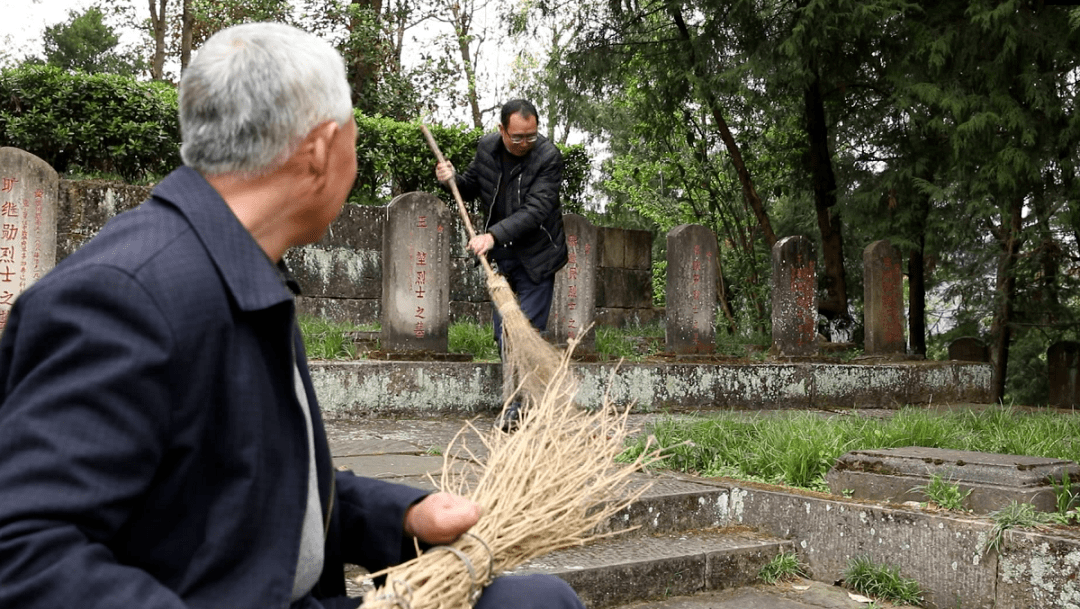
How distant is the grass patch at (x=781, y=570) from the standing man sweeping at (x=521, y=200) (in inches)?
86.1

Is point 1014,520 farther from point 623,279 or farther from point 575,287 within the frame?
point 623,279

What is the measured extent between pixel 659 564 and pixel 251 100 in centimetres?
280

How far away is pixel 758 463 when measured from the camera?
4.77 m

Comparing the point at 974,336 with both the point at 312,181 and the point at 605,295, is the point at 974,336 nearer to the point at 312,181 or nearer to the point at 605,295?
the point at 605,295

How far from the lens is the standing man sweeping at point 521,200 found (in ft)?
19.4

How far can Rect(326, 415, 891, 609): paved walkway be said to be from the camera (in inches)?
145

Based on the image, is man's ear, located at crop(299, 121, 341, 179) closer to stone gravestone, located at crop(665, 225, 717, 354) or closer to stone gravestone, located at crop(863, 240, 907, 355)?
stone gravestone, located at crop(665, 225, 717, 354)

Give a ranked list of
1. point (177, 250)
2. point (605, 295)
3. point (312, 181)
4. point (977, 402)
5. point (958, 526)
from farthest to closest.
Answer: point (605, 295), point (977, 402), point (958, 526), point (312, 181), point (177, 250)

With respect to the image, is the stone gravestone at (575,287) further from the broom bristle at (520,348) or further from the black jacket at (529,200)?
the broom bristle at (520,348)

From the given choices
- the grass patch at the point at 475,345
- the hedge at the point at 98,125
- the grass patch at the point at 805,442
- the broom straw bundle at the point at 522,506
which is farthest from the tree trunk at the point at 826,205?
the broom straw bundle at the point at 522,506

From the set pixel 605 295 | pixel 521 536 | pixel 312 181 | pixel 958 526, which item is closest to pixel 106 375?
pixel 312 181

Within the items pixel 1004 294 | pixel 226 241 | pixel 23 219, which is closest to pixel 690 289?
pixel 1004 294

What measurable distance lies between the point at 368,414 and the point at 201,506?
546 centimetres

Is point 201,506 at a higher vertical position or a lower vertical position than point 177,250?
lower
